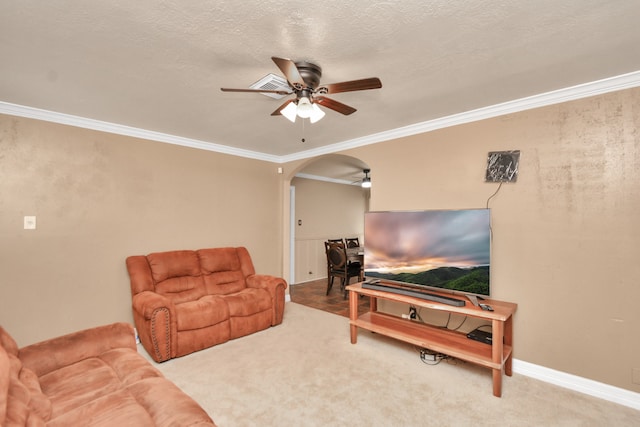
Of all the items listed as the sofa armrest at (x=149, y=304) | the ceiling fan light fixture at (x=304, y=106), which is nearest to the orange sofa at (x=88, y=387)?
the sofa armrest at (x=149, y=304)

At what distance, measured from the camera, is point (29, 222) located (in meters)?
2.80

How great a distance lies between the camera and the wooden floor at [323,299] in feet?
14.7

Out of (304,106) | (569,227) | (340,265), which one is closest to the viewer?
(304,106)

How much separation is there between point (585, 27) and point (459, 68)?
666mm

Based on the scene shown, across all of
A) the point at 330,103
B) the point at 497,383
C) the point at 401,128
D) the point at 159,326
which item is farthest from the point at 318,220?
the point at 497,383

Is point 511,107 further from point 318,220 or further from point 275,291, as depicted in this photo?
point 318,220

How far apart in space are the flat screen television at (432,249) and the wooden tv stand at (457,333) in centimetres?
20

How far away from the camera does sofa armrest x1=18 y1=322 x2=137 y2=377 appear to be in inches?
69.4

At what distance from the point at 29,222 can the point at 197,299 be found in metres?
1.76

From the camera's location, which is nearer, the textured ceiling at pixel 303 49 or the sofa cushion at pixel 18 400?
the sofa cushion at pixel 18 400

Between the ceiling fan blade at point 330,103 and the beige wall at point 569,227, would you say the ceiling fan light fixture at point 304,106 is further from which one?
the beige wall at point 569,227

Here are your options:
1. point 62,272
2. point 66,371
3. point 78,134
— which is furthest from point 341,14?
point 62,272

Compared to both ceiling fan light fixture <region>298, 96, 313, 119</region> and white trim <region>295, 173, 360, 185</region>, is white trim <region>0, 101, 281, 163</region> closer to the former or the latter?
white trim <region>295, 173, 360, 185</region>

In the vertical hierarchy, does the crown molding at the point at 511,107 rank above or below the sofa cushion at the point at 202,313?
above
